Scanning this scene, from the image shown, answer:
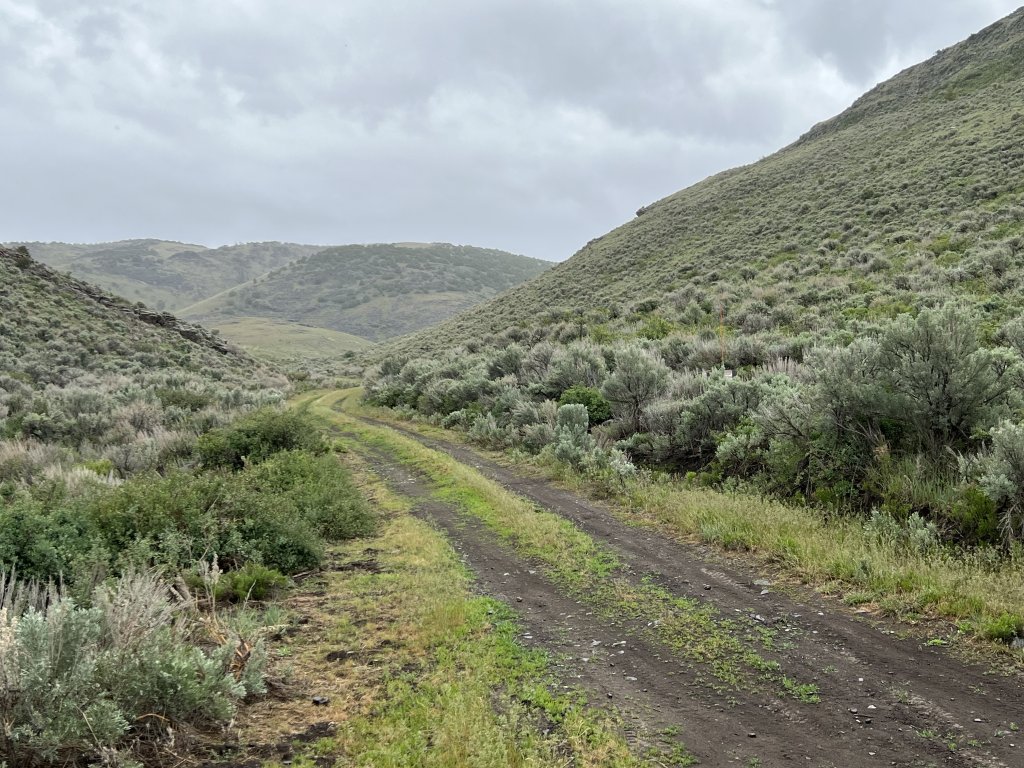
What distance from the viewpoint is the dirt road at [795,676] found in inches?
135

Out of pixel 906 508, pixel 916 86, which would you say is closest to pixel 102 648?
pixel 906 508

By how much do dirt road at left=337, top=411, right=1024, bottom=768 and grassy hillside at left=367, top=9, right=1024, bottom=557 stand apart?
2.04 m

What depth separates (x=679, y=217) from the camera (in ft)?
169

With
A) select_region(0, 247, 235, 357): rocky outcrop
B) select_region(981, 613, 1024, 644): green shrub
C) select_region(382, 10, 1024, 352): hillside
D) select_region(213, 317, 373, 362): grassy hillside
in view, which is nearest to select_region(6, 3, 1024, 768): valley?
select_region(981, 613, 1024, 644): green shrub

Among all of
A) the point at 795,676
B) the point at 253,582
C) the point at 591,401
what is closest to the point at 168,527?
the point at 253,582

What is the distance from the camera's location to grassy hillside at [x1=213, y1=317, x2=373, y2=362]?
108 meters

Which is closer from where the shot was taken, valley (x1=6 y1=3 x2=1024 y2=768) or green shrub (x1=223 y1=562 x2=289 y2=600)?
valley (x1=6 y1=3 x2=1024 y2=768)

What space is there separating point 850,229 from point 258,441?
30724mm

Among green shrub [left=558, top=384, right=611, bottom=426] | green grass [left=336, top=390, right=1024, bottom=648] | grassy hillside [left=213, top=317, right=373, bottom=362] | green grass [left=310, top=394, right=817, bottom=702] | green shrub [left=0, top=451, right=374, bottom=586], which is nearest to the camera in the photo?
green grass [left=310, top=394, right=817, bottom=702]

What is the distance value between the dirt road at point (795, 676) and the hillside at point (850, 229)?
12959 mm

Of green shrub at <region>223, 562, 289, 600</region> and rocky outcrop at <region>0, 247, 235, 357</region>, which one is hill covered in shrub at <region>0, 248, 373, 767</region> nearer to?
green shrub at <region>223, 562, 289, 600</region>

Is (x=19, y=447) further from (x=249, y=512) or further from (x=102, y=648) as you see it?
(x=102, y=648)

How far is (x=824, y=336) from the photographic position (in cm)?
1515

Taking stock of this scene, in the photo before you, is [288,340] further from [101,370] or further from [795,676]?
[795,676]
